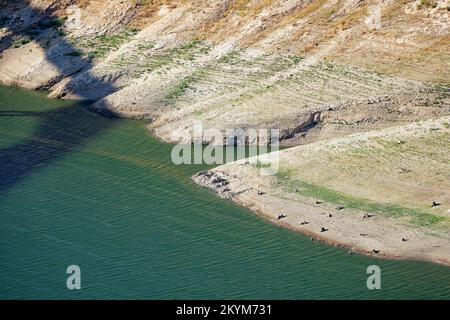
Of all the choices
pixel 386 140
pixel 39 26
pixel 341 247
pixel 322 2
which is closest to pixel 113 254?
pixel 341 247

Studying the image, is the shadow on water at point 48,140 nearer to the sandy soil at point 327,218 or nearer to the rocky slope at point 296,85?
the rocky slope at point 296,85

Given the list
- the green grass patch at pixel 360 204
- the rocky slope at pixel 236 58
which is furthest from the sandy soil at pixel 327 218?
the rocky slope at pixel 236 58

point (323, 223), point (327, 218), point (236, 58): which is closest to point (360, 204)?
point (327, 218)

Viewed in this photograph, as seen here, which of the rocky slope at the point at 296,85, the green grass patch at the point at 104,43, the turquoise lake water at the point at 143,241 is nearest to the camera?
the turquoise lake water at the point at 143,241

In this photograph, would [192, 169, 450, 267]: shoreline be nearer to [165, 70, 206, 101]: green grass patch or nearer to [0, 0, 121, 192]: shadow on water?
Answer: [0, 0, 121, 192]: shadow on water

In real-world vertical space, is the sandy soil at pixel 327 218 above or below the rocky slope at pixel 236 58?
A: below

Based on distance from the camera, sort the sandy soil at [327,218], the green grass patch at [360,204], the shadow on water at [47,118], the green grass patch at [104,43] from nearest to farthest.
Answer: the sandy soil at [327,218] < the green grass patch at [360,204] < the shadow on water at [47,118] < the green grass patch at [104,43]

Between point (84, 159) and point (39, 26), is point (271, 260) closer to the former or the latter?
point (84, 159)

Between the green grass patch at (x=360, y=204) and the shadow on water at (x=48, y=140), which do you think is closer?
the green grass patch at (x=360, y=204)
